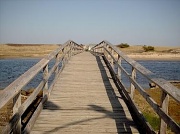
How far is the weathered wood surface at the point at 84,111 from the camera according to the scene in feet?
14.0

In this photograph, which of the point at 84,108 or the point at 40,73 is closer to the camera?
the point at 84,108

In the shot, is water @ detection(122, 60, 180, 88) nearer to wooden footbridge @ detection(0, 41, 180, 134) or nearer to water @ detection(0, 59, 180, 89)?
water @ detection(0, 59, 180, 89)

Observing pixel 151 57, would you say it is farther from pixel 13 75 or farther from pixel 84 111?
pixel 84 111

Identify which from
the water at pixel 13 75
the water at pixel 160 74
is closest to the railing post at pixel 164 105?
the water at pixel 160 74

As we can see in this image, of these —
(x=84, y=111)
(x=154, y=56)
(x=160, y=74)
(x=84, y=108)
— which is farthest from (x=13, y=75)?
(x=154, y=56)

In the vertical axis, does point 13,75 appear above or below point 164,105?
below

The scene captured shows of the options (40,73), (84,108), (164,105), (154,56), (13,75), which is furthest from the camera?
(154,56)

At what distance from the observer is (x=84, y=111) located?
5.14 m

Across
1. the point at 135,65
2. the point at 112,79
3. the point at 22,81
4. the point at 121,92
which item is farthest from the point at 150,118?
the point at 22,81

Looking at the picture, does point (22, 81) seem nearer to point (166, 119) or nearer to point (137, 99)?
point (166, 119)

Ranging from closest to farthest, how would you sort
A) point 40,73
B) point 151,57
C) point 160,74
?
point 160,74 → point 40,73 → point 151,57

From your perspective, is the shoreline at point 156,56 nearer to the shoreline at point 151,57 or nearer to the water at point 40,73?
the shoreline at point 151,57

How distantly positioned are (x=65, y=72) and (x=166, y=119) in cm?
718

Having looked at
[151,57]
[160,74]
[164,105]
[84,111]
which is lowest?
[160,74]
